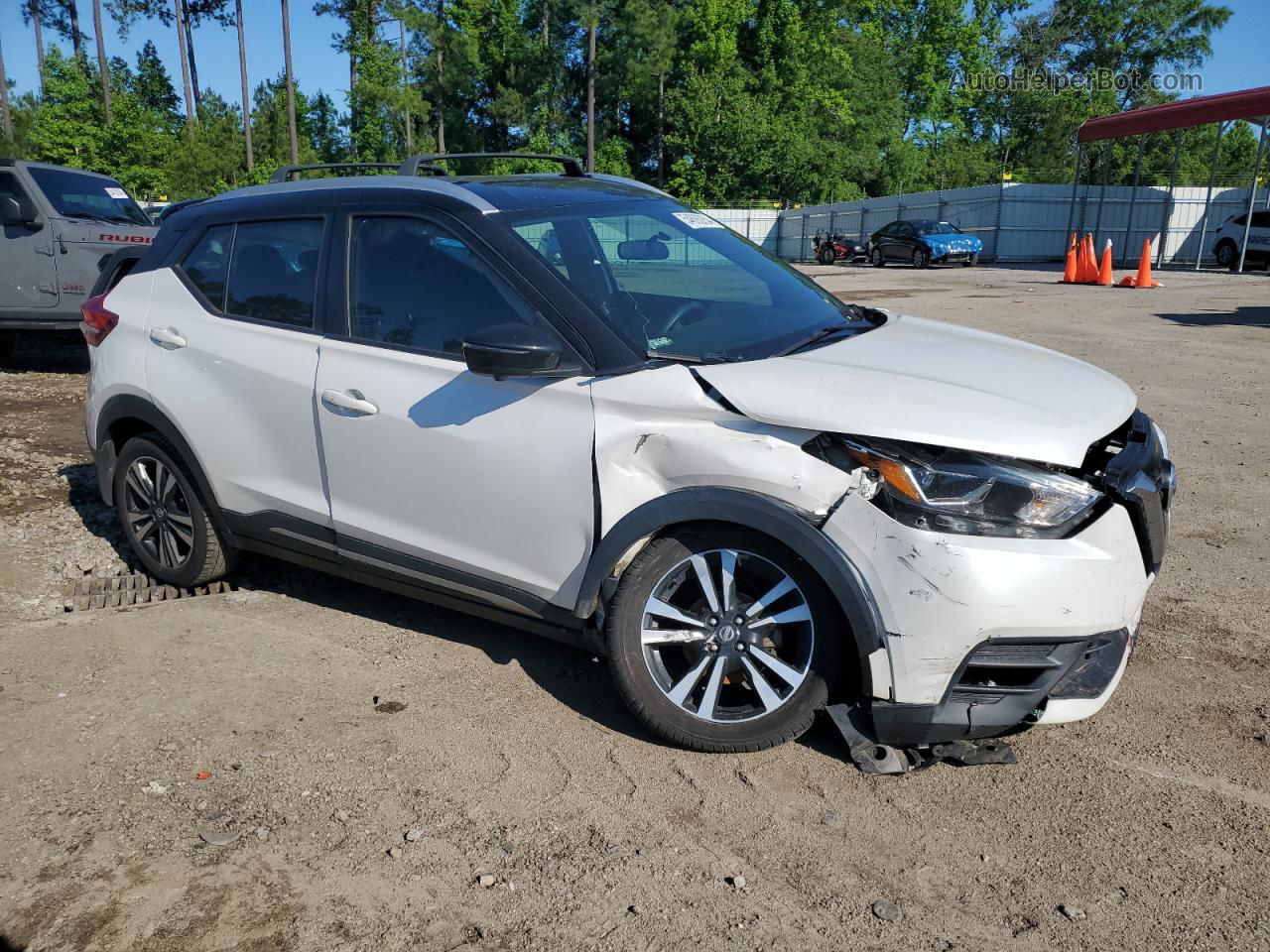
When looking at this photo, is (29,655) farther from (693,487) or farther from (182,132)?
(182,132)

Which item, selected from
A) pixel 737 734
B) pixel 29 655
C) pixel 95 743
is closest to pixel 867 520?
pixel 737 734

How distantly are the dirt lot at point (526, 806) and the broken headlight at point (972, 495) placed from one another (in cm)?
81

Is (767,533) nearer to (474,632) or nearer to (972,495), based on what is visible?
(972,495)

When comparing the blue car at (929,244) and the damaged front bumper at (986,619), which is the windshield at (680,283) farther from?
the blue car at (929,244)

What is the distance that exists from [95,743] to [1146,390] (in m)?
8.49

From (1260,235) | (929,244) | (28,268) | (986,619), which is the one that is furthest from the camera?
(929,244)

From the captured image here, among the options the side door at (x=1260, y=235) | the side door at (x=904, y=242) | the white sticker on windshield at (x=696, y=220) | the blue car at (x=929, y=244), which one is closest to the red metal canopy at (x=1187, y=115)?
the side door at (x=1260, y=235)

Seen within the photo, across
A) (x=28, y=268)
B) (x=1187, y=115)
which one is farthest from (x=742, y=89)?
(x=28, y=268)

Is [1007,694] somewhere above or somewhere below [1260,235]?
below

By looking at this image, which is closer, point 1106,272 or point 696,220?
point 696,220

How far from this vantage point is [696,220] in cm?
430

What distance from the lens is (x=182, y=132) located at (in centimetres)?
4184

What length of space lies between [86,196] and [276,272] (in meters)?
8.39

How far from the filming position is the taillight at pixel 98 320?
15.2 feet
